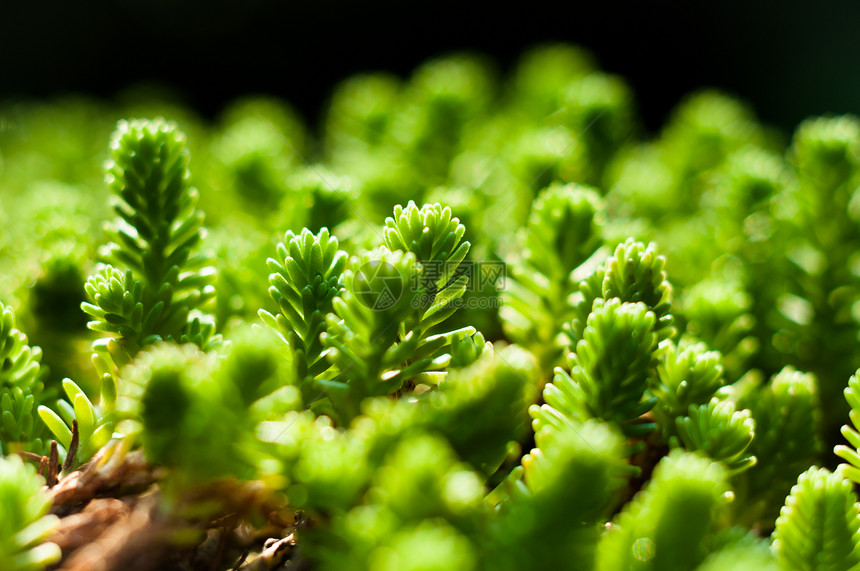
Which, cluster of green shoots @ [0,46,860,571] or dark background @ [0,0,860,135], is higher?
dark background @ [0,0,860,135]

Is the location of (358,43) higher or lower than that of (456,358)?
higher

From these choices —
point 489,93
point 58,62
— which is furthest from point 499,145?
point 58,62

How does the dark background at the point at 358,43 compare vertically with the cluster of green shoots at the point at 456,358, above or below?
above

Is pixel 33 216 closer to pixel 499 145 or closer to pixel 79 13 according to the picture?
pixel 499 145

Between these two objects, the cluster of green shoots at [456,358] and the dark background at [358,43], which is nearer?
the cluster of green shoots at [456,358]

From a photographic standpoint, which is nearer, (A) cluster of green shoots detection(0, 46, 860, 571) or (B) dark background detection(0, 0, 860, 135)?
(A) cluster of green shoots detection(0, 46, 860, 571)
